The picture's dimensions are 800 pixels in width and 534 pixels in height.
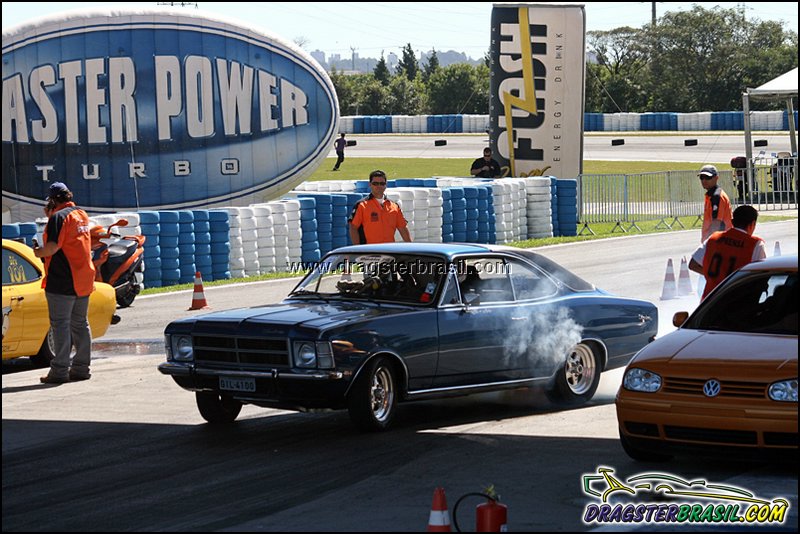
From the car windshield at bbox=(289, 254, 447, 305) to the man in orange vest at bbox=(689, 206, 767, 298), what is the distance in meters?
2.22

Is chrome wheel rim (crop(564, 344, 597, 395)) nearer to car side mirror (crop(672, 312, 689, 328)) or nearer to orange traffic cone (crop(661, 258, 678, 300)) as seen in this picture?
car side mirror (crop(672, 312, 689, 328))

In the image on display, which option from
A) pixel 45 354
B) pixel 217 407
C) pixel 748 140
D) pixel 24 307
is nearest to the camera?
pixel 217 407

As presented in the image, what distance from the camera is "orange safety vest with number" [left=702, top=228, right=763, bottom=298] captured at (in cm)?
1070

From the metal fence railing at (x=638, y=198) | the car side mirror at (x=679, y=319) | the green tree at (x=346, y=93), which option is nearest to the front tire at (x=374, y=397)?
the car side mirror at (x=679, y=319)

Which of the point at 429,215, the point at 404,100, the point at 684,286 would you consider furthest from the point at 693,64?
the point at 684,286

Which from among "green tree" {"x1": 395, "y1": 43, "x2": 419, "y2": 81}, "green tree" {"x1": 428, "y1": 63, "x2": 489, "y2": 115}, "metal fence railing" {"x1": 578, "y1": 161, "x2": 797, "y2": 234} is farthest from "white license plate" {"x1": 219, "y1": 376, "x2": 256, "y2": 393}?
"green tree" {"x1": 395, "y1": 43, "x2": 419, "y2": 81}

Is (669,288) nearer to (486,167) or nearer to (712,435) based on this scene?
(712,435)

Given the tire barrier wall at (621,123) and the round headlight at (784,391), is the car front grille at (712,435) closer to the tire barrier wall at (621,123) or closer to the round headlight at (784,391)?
the round headlight at (784,391)

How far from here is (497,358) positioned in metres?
10.5

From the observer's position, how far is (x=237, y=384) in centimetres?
952

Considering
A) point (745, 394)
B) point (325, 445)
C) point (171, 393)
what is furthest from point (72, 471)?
point (745, 394)

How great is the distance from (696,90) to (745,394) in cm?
7083

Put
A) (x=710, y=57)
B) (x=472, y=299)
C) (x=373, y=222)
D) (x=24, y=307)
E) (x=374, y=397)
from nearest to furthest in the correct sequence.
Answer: (x=374, y=397) → (x=472, y=299) → (x=24, y=307) → (x=373, y=222) → (x=710, y=57)

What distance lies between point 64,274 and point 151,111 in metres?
13.0
